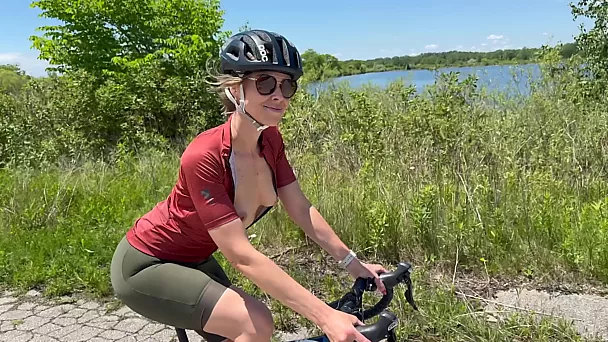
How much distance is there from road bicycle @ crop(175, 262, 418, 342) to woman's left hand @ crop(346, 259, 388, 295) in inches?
0.7

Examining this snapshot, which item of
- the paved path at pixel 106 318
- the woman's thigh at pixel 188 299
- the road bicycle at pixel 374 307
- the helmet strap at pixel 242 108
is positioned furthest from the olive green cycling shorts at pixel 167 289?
the paved path at pixel 106 318

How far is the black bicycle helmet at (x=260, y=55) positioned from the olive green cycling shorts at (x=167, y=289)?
83 cm

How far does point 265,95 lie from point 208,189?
16.8 inches

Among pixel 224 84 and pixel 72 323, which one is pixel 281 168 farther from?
pixel 72 323

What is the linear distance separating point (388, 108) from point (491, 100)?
58.4 inches

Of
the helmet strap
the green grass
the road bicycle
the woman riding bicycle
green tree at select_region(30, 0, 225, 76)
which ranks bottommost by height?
the green grass

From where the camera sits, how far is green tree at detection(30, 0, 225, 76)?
11242mm

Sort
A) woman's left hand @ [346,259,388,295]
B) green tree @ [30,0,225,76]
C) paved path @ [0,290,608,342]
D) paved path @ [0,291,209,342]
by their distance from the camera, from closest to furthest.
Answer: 1. woman's left hand @ [346,259,388,295]
2. paved path @ [0,290,608,342]
3. paved path @ [0,291,209,342]
4. green tree @ [30,0,225,76]

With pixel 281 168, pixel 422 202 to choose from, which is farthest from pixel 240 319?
pixel 422 202

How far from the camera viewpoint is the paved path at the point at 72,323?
390 centimetres

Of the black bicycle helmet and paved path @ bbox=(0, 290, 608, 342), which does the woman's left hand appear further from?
paved path @ bbox=(0, 290, 608, 342)

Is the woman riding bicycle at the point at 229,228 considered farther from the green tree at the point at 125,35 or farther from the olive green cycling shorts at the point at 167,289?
the green tree at the point at 125,35

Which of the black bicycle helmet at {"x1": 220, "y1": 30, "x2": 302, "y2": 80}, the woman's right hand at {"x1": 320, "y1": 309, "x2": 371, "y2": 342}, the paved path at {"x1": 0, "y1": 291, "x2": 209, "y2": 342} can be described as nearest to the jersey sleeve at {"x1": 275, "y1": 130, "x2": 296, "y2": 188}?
the black bicycle helmet at {"x1": 220, "y1": 30, "x2": 302, "y2": 80}

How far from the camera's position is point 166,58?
11.5m
